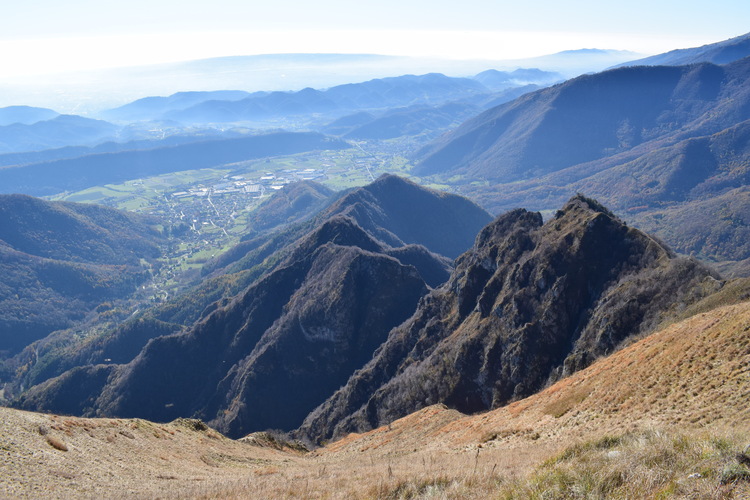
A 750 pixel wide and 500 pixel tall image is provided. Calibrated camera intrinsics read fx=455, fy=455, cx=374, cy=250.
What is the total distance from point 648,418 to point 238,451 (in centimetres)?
4259

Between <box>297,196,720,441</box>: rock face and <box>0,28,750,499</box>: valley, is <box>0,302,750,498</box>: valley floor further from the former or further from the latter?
<box>297,196,720,441</box>: rock face

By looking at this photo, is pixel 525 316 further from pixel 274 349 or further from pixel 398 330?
pixel 274 349

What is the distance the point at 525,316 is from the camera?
83.2m

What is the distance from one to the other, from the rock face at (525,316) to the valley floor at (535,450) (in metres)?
18.8

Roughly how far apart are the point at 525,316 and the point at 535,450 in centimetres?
5657

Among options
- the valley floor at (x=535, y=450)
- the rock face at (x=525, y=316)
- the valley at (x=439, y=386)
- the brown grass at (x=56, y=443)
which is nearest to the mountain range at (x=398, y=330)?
the rock face at (x=525, y=316)

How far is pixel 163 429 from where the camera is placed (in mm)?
50469

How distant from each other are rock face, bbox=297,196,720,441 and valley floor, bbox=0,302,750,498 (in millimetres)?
18834

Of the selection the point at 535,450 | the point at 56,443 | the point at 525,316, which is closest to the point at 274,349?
the point at 525,316

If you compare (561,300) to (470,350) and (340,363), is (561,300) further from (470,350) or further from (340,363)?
(340,363)

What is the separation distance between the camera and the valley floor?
17.7m

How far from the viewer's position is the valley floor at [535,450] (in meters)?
17.7

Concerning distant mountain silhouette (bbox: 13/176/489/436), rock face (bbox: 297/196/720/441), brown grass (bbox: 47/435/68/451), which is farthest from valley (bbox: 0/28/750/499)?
distant mountain silhouette (bbox: 13/176/489/436)

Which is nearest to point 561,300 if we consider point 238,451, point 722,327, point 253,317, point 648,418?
point 722,327
